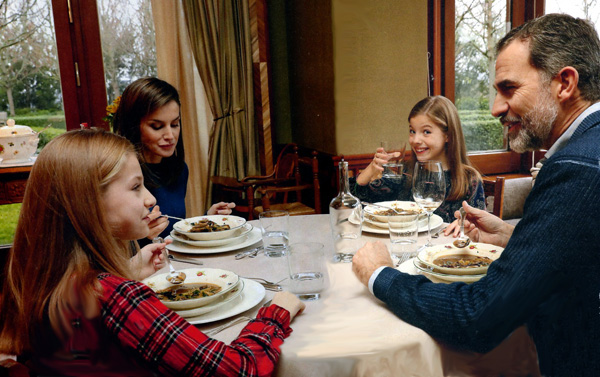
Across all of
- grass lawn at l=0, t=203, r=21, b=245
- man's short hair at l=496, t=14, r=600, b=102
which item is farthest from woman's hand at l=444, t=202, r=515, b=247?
grass lawn at l=0, t=203, r=21, b=245

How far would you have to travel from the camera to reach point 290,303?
103 cm

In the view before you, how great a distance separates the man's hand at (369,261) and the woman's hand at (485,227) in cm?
38

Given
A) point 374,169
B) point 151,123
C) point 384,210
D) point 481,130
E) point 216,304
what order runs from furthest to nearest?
point 481,130 < point 374,169 < point 151,123 < point 384,210 < point 216,304

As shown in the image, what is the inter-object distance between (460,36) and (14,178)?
135 inches

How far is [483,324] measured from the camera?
3.00 ft

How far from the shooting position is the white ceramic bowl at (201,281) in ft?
3.32

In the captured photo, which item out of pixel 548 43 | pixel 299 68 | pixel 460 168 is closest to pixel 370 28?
pixel 299 68

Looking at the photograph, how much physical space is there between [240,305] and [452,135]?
185 centimetres

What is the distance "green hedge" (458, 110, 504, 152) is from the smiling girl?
1.43 m

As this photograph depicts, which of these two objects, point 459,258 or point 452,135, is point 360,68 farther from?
point 459,258

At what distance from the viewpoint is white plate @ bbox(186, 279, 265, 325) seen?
1.01 meters

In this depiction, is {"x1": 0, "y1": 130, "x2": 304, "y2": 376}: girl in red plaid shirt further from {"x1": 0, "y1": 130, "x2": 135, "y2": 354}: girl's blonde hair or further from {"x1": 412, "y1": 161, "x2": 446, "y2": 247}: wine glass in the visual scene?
{"x1": 412, "y1": 161, "x2": 446, "y2": 247}: wine glass

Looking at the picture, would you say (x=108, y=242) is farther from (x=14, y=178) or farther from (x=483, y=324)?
(x=14, y=178)

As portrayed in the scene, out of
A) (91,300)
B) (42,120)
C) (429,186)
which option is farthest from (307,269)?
(42,120)
